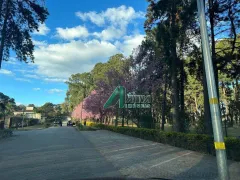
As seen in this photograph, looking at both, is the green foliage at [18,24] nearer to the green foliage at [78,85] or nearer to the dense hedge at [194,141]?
the dense hedge at [194,141]

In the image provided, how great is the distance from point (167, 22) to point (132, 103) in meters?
9.97

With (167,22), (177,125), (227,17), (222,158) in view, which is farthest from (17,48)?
(222,158)

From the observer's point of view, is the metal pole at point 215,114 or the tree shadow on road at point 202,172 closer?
the metal pole at point 215,114

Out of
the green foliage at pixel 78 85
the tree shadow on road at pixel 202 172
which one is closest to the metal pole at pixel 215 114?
the tree shadow on road at pixel 202 172

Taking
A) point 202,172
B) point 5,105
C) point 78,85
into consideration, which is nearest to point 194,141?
point 202,172

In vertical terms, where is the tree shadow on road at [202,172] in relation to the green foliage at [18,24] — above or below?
below

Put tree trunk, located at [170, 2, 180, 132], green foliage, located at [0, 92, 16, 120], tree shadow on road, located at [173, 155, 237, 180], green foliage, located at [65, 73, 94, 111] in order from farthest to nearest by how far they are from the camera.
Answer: green foliage, located at [65, 73, 94, 111] < green foliage, located at [0, 92, 16, 120] < tree trunk, located at [170, 2, 180, 132] < tree shadow on road, located at [173, 155, 237, 180]

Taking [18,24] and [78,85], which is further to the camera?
[78,85]

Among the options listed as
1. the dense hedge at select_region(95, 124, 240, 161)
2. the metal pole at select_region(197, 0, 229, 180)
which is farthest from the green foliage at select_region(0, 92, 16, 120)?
the metal pole at select_region(197, 0, 229, 180)

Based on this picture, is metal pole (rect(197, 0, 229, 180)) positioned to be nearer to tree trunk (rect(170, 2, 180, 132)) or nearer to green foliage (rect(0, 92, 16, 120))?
tree trunk (rect(170, 2, 180, 132))

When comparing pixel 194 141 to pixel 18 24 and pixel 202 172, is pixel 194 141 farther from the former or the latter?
pixel 18 24

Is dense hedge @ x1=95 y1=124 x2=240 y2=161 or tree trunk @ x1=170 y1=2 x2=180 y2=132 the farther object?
tree trunk @ x1=170 y1=2 x2=180 y2=132

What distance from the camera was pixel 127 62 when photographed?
2623 centimetres

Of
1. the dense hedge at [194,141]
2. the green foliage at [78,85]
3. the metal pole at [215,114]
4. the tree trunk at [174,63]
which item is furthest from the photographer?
the green foliage at [78,85]
